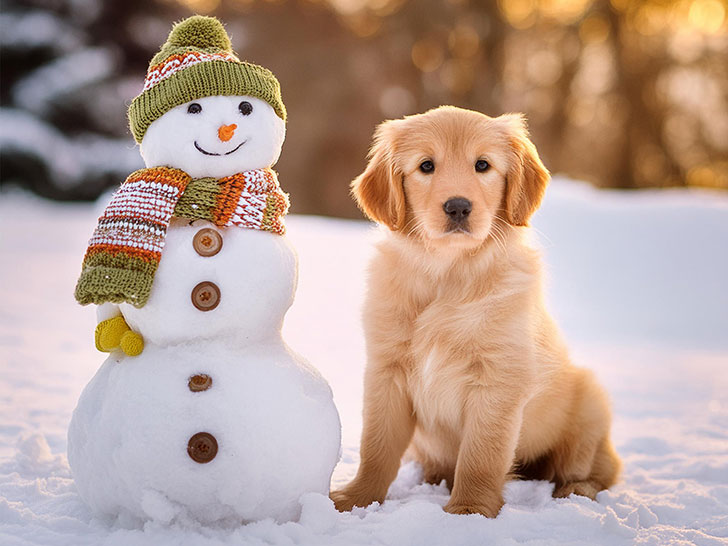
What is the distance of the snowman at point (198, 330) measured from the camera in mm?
1931

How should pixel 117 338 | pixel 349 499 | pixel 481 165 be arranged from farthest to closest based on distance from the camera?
pixel 481 165 → pixel 349 499 → pixel 117 338

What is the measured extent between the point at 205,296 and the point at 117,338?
12.8 inches

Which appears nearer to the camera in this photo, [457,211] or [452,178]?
[457,211]

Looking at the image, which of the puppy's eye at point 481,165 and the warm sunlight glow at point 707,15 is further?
the warm sunlight glow at point 707,15

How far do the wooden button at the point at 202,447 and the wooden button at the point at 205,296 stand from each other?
35 centimetres

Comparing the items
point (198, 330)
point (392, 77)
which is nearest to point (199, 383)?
point (198, 330)

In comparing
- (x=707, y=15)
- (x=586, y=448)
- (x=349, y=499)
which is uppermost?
(x=707, y=15)

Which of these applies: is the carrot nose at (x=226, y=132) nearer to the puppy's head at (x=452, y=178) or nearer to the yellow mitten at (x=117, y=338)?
the yellow mitten at (x=117, y=338)

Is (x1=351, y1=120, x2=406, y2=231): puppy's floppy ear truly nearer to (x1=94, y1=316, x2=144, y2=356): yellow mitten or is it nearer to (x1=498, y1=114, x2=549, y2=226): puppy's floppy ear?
(x1=498, y1=114, x2=549, y2=226): puppy's floppy ear

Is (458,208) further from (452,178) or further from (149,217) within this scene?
(149,217)

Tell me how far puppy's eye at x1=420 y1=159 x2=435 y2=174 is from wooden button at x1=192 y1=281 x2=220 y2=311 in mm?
975

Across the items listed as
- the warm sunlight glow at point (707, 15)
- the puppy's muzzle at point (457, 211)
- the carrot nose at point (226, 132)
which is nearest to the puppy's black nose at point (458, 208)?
the puppy's muzzle at point (457, 211)

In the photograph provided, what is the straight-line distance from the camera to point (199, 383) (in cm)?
197

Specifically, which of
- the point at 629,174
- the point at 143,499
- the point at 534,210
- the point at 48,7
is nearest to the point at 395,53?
Result: the point at 629,174
